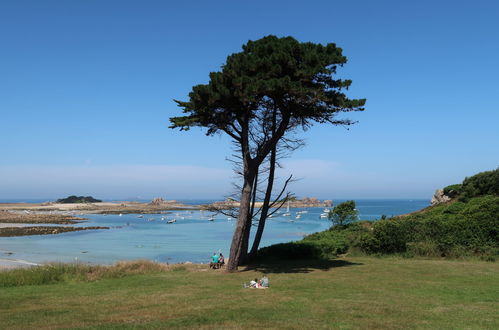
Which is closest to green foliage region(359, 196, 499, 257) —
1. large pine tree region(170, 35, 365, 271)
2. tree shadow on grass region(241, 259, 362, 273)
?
tree shadow on grass region(241, 259, 362, 273)

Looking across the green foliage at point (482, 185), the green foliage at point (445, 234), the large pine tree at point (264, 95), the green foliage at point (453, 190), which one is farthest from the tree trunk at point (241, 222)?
the green foliage at point (453, 190)

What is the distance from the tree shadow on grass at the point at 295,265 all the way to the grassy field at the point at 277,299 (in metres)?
0.13

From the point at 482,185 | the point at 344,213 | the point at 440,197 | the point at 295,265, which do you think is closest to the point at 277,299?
the point at 295,265

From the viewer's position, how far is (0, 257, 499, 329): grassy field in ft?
27.8

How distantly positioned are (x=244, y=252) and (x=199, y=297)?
778 cm

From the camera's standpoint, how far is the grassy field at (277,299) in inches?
334

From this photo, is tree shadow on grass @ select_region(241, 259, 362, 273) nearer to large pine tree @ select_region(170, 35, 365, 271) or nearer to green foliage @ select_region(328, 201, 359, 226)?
large pine tree @ select_region(170, 35, 365, 271)

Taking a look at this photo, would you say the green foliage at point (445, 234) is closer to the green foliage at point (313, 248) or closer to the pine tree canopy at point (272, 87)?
the green foliage at point (313, 248)

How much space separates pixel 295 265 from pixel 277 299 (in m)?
7.56

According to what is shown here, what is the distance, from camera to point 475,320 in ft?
27.9

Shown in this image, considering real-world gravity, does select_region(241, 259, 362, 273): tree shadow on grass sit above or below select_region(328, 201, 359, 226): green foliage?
below

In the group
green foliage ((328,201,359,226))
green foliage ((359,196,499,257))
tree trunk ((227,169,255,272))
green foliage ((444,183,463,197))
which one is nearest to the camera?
tree trunk ((227,169,255,272))

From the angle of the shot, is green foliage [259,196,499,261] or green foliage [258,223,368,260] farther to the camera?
green foliage [258,223,368,260]

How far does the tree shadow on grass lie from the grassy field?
0.44 ft
